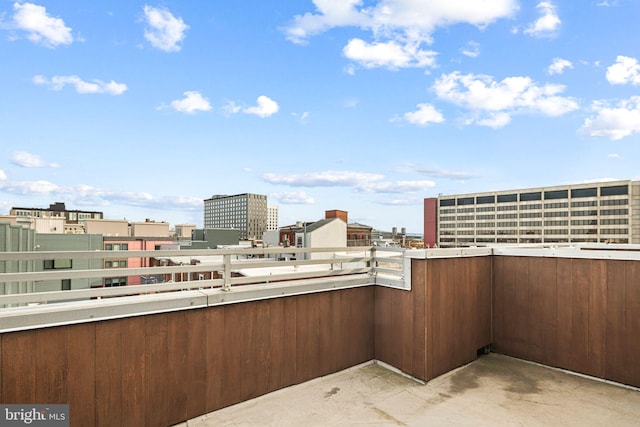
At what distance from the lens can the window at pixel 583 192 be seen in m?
65.2

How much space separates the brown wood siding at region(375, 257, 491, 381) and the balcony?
19 mm

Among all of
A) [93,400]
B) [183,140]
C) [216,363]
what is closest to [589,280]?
[216,363]

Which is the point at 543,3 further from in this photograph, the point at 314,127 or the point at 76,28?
the point at 76,28

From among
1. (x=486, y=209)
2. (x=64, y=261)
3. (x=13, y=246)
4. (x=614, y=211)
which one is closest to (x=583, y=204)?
(x=614, y=211)

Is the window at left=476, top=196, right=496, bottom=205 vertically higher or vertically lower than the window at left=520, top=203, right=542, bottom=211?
higher

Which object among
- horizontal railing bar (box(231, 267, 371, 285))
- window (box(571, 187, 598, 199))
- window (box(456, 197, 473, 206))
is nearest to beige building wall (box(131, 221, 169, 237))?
horizontal railing bar (box(231, 267, 371, 285))

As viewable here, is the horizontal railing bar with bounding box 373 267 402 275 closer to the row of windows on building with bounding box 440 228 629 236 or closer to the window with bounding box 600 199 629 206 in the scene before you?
the window with bounding box 600 199 629 206

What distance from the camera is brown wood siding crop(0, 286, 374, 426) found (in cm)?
262

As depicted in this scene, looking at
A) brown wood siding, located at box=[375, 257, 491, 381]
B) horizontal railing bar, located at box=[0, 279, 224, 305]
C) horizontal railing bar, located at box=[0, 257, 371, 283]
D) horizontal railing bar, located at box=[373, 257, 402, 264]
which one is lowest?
brown wood siding, located at box=[375, 257, 491, 381]

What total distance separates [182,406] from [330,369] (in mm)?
1938

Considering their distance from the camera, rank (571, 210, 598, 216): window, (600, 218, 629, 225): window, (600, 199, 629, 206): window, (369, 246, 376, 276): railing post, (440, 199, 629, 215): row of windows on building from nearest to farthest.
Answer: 1. (369, 246, 376, 276): railing post
2. (600, 218, 629, 225): window
3. (600, 199, 629, 206): window
4. (440, 199, 629, 215): row of windows on building
5. (571, 210, 598, 216): window

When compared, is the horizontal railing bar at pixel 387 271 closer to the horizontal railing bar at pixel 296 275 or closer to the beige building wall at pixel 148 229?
the horizontal railing bar at pixel 296 275

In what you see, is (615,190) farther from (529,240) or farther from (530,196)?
(529,240)

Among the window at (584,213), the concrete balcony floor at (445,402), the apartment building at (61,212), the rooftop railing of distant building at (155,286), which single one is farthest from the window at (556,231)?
the apartment building at (61,212)
